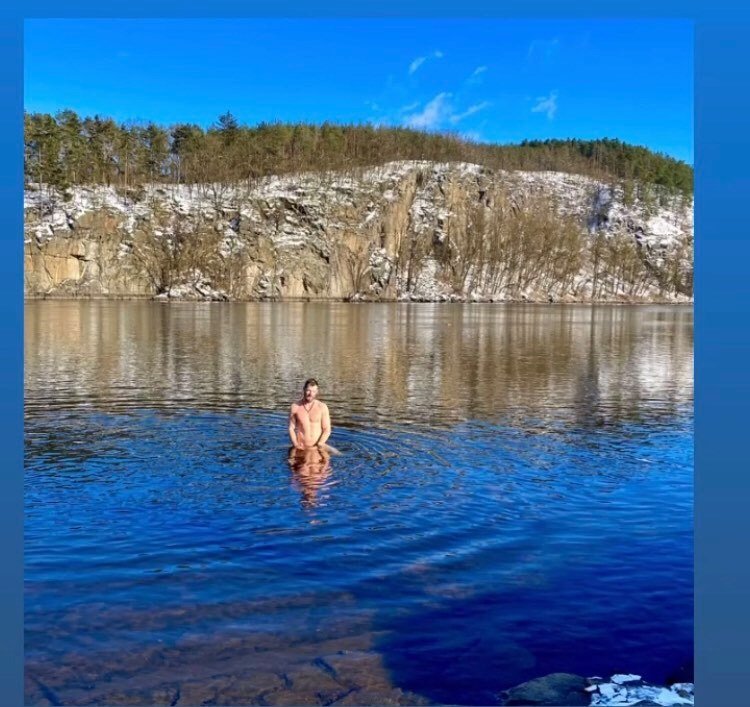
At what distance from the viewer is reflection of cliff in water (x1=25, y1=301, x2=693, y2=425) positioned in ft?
72.1

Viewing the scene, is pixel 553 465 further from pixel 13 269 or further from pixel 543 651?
pixel 13 269

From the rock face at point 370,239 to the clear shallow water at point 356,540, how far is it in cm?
9004

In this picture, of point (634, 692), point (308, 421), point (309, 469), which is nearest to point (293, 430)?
point (308, 421)

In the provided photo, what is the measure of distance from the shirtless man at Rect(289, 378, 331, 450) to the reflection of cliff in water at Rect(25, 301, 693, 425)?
170 inches

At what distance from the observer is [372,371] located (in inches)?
1173

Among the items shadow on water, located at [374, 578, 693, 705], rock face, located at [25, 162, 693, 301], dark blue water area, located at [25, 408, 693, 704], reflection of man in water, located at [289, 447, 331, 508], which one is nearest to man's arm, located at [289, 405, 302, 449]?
reflection of man in water, located at [289, 447, 331, 508]

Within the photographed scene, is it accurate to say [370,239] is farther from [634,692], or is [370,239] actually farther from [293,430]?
[634,692]

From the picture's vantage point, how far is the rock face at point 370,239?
109m

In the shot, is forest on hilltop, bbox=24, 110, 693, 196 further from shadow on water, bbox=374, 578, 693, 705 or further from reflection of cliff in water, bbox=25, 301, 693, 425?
shadow on water, bbox=374, 578, 693, 705

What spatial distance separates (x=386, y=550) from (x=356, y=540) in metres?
0.53

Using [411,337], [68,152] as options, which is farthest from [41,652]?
[68,152]

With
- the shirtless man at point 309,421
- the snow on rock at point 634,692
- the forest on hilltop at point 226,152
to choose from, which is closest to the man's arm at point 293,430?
the shirtless man at point 309,421

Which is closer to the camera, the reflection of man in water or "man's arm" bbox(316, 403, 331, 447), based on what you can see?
the reflection of man in water

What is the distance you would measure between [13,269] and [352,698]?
4707mm
